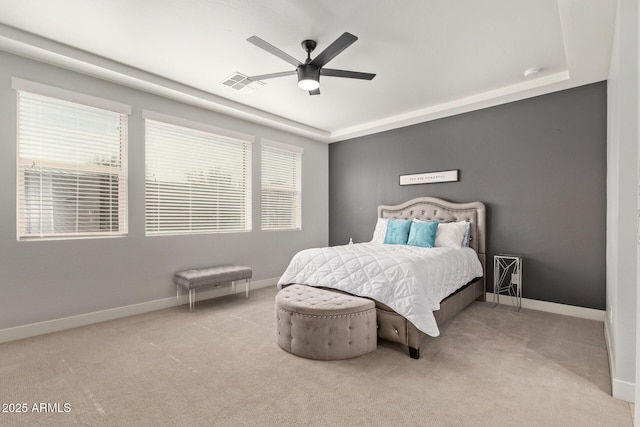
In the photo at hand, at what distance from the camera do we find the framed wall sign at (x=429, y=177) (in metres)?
4.68

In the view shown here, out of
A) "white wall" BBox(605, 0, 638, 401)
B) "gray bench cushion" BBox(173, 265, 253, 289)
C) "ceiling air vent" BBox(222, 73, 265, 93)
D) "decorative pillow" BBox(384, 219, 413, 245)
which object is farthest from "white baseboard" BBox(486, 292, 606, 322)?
"ceiling air vent" BBox(222, 73, 265, 93)

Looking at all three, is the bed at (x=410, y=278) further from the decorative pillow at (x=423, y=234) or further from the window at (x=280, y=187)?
the window at (x=280, y=187)

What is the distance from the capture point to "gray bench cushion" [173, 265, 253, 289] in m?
3.77

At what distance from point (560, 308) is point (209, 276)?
431 centimetres

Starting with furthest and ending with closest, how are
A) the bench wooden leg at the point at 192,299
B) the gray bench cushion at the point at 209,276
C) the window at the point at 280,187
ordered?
the window at the point at 280,187
the bench wooden leg at the point at 192,299
the gray bench cushion at the point at 209,276

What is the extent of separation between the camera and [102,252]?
11.4 ft

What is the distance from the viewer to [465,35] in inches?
111

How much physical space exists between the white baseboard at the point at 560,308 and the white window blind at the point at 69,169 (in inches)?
194

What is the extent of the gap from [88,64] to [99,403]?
3.11m

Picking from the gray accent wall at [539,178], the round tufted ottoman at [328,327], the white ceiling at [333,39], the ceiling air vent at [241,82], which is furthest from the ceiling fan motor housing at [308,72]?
the gray accent wall at [539,178]

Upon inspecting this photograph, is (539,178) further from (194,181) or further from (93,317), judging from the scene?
(93,317)

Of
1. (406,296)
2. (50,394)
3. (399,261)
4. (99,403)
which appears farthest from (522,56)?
(50,394)

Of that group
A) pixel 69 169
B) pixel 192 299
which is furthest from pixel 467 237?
pixel 69 169

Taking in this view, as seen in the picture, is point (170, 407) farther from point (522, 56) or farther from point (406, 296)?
point (522, 56)
